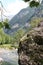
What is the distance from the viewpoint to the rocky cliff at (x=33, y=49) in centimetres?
1312

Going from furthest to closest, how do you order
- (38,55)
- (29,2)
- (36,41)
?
(36,41) < (38,55) < (29,2)

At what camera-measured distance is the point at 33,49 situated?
13.3m

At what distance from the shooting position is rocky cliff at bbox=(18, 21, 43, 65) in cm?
1312

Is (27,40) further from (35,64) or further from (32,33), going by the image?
(35,64)

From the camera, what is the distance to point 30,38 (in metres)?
14.8

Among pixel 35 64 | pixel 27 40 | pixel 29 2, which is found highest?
pixel 29 2

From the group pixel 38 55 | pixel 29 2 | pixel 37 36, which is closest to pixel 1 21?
pixel 29 2

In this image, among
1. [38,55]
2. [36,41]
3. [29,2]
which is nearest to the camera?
[29,2]

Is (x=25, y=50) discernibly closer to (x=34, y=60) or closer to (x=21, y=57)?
(x=21, y=57)

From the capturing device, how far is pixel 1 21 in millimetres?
4828

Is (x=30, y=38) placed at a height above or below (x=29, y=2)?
below

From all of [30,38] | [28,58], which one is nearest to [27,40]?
[30,38]

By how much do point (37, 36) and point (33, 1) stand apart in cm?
930

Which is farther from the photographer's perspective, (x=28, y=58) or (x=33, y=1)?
(x=28, y=58)
